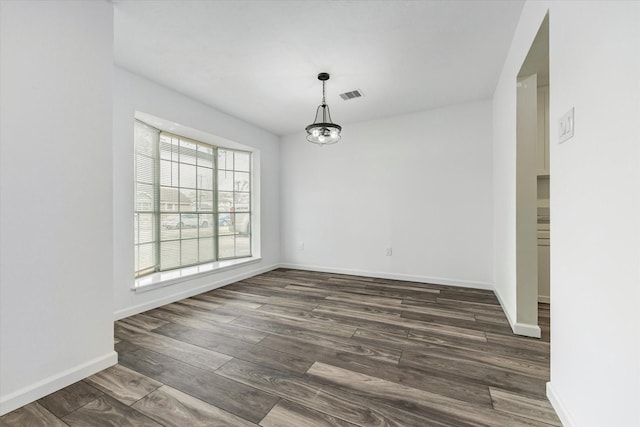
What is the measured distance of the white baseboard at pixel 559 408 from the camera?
4.05ft

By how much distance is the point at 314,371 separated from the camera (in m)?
1.76

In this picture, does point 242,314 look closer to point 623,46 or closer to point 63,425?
point 63,425

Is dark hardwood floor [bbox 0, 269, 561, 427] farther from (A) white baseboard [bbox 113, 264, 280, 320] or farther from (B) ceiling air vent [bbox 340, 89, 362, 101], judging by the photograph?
(B) ceiling air vent [bbox 340, 89, 362, 101]

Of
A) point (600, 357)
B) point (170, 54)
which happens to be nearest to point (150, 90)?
point (170, 54)

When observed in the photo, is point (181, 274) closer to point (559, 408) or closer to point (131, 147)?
point (131, 147)

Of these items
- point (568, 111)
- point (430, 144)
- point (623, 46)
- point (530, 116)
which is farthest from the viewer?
point (430, 144)

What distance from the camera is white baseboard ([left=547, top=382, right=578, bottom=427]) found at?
4.05 ft

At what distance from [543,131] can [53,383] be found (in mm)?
4770

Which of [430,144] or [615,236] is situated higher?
[430,144]

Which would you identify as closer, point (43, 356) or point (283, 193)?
point (43, 356)

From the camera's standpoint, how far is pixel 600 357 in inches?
39.1

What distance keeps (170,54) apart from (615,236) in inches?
130

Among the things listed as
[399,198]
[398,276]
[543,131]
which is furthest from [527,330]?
[399,198]

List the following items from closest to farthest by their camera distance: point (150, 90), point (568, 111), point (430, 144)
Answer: point (568, 111) < point (150, 90) < point (430, 144)
